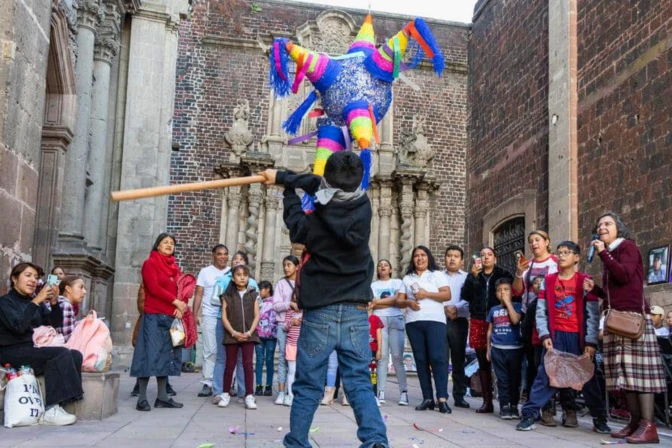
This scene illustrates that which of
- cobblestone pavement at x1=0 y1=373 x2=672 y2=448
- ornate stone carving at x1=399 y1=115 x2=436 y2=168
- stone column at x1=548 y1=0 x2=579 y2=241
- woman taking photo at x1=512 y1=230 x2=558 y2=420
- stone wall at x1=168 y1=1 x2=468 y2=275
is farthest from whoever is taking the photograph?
ornate stone carving at x1=399 y1=115 x2=436 y2=168

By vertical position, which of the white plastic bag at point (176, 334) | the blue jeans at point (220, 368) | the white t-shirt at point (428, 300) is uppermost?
the white t-shirt at point (428, 300)

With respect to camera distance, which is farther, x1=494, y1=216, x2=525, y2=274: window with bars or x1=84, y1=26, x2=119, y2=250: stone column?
x1=494, y1=216, x2=525, y2=274: window with bars

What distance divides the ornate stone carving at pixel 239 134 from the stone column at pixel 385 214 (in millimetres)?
3572

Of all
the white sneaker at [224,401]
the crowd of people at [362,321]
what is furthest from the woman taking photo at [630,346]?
the white sneaker at [224,401]

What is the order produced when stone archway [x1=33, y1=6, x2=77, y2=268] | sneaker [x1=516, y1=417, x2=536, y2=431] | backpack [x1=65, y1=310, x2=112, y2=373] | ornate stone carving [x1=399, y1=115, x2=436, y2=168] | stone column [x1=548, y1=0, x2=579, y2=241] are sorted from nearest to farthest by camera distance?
sneaker [x1=516, y1=417, x2=536, y2=431]
backpack [x1=65, y1=310, x2=112, y2=373]
stone archway [x1=33, y1=6, x2=77, y2=268]
stone column [x1=548, y1=0, x2=579, y2=241]
ornate stone carving [x1=399, y1=115, x2=436, y2=168]

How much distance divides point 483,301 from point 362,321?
11.8ft

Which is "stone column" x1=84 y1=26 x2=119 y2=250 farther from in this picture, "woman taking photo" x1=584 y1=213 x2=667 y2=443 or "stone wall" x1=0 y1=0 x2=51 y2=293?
"woman taking photo" x1=584 y1=213 x2=667 y2=443

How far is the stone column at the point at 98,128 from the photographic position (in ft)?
39.8

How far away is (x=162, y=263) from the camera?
6.73 metres

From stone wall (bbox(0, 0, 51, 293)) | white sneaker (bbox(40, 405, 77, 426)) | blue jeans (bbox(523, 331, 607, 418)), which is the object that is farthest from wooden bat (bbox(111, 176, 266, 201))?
blue jeans (bbox(523, 331, 607, 418))

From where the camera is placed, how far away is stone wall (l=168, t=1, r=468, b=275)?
59.8 ft

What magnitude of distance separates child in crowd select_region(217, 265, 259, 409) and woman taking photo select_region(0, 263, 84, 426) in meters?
1.80

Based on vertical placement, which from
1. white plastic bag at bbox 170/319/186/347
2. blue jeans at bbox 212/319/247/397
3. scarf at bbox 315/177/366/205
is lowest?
blue jeans at bbox 212/319/247/397

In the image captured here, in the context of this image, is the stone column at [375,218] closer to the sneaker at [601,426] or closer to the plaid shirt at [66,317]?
the plaid shirt at [66,317]
